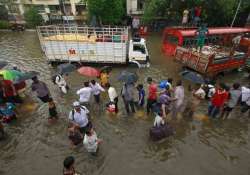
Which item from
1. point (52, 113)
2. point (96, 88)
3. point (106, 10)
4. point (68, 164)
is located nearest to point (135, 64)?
point (96, 88)

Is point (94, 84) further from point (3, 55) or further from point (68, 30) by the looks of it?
point (3, 55)

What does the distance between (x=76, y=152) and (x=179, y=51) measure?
870cm

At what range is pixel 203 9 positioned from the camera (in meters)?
23.1

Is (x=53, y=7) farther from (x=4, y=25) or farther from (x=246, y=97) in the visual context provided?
(x=246, y=97)

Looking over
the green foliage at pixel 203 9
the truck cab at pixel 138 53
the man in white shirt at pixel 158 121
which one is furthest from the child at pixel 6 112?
the green foliage at pixel 203 9

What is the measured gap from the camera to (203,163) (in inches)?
283

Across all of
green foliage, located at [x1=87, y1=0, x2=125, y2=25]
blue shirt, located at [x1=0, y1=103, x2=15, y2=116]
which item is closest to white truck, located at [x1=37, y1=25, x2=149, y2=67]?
blue shirt, located at [x1=0, y1=103, x2=15, y2=116]

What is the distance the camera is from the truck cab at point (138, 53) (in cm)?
1434

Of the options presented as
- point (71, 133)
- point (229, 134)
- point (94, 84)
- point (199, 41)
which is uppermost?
point (199, 41)

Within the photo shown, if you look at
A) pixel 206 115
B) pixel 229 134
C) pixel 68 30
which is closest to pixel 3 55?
pixel 68 30

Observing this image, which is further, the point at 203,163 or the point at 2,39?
the point at 2,39

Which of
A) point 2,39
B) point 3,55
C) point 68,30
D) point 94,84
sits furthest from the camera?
point 2,39

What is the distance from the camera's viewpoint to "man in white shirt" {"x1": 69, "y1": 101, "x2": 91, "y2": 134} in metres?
7.02

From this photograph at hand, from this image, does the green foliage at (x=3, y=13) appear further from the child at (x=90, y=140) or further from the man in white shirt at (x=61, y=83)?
the child at (x=90, y=140)
